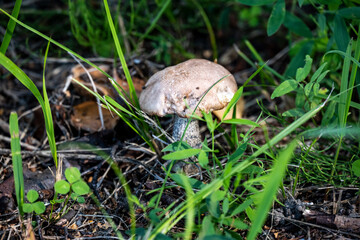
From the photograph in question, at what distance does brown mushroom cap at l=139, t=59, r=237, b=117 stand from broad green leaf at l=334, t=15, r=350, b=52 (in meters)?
0.59

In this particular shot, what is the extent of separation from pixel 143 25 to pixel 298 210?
1.82 metres

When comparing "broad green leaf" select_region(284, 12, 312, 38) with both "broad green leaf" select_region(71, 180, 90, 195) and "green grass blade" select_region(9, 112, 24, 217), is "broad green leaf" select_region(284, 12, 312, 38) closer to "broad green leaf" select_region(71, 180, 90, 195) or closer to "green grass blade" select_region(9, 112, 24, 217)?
"broad green leaf" select_region(71, 180, 90, 195)

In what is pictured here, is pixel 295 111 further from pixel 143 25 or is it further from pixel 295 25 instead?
pixel 143 25

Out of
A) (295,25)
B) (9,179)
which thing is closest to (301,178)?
(295,25)

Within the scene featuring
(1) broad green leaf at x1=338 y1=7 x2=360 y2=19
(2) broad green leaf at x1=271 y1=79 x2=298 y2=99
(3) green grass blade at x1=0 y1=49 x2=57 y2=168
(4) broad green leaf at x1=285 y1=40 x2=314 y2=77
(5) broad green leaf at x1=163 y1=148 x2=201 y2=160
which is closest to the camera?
(5) broad green leaf at x1=163 y1=148 x2=201 y2=160

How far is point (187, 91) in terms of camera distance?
1.45 m

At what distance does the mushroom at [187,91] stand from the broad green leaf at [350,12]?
0.65 metres

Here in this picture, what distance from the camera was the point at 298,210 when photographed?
1426 millimetres

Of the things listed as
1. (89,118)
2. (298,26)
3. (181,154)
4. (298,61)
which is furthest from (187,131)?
(298,26)

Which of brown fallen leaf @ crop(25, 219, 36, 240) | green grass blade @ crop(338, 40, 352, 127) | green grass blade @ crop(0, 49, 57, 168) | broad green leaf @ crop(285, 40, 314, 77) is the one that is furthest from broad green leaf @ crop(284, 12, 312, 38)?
brown fallen leaf @ crop(25, 219, 36, 240)

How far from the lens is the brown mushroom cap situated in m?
1.45

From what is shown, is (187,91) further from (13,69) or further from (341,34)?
(341,34)

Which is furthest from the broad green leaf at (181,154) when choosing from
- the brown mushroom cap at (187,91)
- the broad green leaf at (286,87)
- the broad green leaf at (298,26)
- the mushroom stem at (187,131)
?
the broad green leaf at (298,26)

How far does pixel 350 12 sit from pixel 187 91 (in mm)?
888
